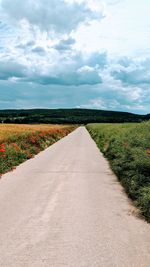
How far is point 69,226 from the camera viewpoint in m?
8.84

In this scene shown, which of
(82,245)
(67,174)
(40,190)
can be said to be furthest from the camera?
(67,174)

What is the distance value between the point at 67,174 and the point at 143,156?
4.44m

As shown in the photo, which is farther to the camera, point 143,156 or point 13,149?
point 13,149

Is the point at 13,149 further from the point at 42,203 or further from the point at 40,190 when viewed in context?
the point at 42,203

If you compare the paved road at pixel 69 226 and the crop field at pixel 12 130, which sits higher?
the paved road at pixel 69 226

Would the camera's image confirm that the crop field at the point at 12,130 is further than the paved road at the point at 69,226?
Yes

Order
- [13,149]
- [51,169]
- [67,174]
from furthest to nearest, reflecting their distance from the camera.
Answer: [13,149] → [51,169] → [67,174]

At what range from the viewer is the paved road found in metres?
6.80

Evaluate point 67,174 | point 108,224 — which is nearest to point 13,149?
point 67,174

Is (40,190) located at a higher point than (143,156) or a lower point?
lower

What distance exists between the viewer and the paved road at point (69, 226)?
680 centimetres

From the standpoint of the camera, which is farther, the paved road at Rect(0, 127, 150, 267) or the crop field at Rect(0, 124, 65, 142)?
the crop field at Rect(0, 124, 65, 142)

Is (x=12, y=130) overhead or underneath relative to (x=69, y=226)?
underneath

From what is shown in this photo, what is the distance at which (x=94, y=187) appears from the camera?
14164 millimetres
